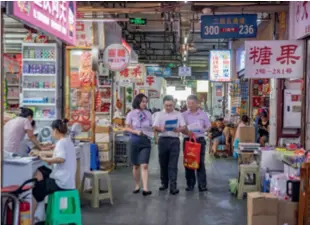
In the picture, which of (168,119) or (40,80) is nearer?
(168,119)

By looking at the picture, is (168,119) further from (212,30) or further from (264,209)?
(212,30)

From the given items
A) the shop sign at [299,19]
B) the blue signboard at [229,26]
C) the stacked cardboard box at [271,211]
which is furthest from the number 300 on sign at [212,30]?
the stacked cardboard box at [271,211]

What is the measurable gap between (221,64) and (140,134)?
9.14 meters

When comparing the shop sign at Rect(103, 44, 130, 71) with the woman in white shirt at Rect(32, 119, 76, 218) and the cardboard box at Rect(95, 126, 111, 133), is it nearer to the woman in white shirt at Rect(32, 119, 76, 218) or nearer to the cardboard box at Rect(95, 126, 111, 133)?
the cardboard box at Rect(95, 126, 111, 133)

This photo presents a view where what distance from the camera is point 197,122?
757 cm

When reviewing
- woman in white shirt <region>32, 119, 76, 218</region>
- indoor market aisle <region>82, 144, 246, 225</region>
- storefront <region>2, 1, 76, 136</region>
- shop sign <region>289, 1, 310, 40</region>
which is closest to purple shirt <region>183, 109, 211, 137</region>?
indoor market aisle <region>82, 144, 246, 225</region>

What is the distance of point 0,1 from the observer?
3.63 metres

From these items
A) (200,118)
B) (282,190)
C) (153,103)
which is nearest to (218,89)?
(153,103)

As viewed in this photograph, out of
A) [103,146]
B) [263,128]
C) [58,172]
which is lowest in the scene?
[103,146]

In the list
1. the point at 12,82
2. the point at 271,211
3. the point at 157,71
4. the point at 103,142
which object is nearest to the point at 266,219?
the point at 271,211

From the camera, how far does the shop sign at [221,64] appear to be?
1553cm

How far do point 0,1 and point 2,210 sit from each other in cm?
182

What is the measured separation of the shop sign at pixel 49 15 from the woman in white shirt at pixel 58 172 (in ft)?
3.77

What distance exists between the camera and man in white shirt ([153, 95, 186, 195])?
7270mm
